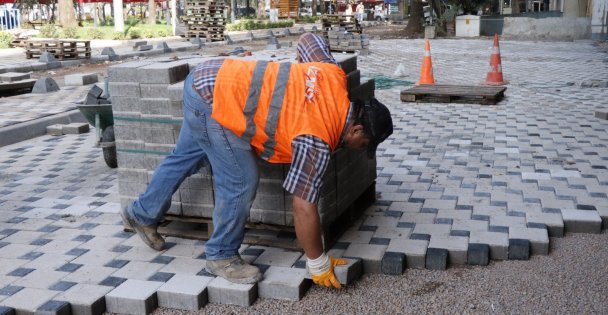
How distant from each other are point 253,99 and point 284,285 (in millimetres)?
1039

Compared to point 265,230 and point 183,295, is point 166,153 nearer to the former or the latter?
point 265,230

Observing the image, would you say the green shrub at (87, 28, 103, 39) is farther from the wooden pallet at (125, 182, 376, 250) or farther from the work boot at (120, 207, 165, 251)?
the work boot at (120, 207, 165, 251)

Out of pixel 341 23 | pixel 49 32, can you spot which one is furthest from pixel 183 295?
pixel 49 32

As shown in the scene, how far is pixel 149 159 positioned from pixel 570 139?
4.86 m

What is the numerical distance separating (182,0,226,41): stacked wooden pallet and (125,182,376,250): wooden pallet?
2428cm

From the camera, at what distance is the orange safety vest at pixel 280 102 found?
3270 mm

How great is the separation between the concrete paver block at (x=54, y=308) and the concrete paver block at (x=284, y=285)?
1.02 meters

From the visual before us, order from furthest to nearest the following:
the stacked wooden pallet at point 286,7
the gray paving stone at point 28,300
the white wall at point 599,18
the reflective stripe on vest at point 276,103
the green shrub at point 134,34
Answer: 1. the stacked wooden pallet at point 286,7
2. the green shrub at point 134,34
3. the white wall at point 599,18
4. the gray paving stone at point 28,300
5. the reflective stripe on vest at point 276,103

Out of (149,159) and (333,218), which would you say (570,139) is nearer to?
(333,218)

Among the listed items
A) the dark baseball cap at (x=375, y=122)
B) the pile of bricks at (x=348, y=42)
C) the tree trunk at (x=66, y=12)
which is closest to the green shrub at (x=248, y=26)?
the tree trunk at (x=66, y=12)

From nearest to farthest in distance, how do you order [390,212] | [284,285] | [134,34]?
[284,285], [390,212], [134,34]

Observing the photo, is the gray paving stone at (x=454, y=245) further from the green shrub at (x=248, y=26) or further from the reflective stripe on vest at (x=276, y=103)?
the green shrub at (x=248, y=26)

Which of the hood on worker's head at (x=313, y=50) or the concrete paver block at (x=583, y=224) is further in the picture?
the concrete paver block at (x=583, y=224)

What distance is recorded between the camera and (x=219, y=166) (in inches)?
142
